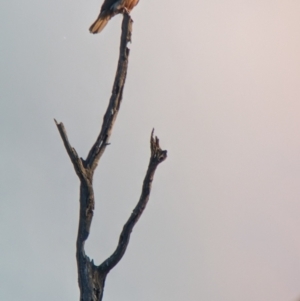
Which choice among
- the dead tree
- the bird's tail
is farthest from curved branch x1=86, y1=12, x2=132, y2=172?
the bird's tail

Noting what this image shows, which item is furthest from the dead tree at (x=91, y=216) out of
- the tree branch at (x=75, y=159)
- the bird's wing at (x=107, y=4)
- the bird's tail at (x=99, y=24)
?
the bird's wing at (x=107, y=4)

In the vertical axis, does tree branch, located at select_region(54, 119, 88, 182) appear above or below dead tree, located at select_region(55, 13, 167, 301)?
above

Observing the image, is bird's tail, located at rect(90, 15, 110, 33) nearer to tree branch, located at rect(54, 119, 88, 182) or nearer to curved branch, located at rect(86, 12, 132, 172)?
curved branch, located at rect(86, 12, 132, 172)

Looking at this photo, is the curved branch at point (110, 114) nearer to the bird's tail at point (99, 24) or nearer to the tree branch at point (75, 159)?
the tree branch at point (75, 159)

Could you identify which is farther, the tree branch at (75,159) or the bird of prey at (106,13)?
the bird of prey at (106,13)

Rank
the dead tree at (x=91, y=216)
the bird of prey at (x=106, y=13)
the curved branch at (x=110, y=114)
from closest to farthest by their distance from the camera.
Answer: the dead tree at (x=91, y=216) → the curved branch at (x=110, y=114) → the bird of prey at (x=106, y=13)

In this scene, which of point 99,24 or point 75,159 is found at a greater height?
Result: point 99,24

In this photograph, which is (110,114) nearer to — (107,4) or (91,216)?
(91,216)

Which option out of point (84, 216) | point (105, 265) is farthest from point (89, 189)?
point (105, 265)

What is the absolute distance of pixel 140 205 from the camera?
233cm

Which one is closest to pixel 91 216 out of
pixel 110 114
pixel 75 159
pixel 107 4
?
pixel 75 159

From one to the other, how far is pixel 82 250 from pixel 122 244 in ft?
0.80

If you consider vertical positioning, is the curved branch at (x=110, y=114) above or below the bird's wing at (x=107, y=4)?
below

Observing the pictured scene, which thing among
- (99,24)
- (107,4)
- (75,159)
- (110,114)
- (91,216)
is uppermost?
(107,4)
